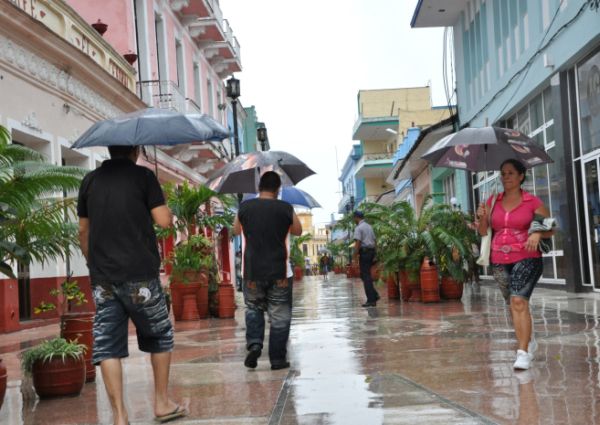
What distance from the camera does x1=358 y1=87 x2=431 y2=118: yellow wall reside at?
2170 inches

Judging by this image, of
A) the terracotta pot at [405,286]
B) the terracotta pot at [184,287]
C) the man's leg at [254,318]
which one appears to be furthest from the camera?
the terracotta pot at [405,286]

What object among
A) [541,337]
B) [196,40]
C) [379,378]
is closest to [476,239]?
[541,337]

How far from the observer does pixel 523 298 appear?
673 centimetres

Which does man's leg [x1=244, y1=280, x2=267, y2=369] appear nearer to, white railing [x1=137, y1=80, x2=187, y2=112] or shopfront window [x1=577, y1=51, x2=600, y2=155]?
shopfront window [x1=577, y1=51, x2=600, y2=155]

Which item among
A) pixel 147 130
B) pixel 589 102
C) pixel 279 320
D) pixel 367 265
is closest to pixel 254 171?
pixel 279 320

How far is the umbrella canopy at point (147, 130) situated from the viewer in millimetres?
5434

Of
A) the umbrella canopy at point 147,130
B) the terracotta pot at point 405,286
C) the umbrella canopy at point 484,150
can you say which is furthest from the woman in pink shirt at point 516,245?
the terracotta pot at point 405,286

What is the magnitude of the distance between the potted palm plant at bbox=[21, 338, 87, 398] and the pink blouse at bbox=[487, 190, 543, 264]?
11.4 ft

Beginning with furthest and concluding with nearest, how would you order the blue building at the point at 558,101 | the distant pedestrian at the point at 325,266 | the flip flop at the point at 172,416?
1. the distant pedestrian at the point at 325,266
2. the blue building at the point at 558,101
3. the flip flop at the point at 172,416

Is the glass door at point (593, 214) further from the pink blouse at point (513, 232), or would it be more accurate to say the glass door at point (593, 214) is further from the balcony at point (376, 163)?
the balcony at point (376, 163)

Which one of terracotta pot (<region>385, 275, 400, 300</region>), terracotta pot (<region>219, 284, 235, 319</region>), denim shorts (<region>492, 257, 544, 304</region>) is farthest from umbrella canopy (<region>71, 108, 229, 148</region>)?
terracotta pot (<region>385, 275, 400, 300</region>)

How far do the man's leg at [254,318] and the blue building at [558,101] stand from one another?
8293 millimetres

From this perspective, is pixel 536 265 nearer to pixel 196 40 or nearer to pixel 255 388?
pixel 255 388

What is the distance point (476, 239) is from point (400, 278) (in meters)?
1.58
